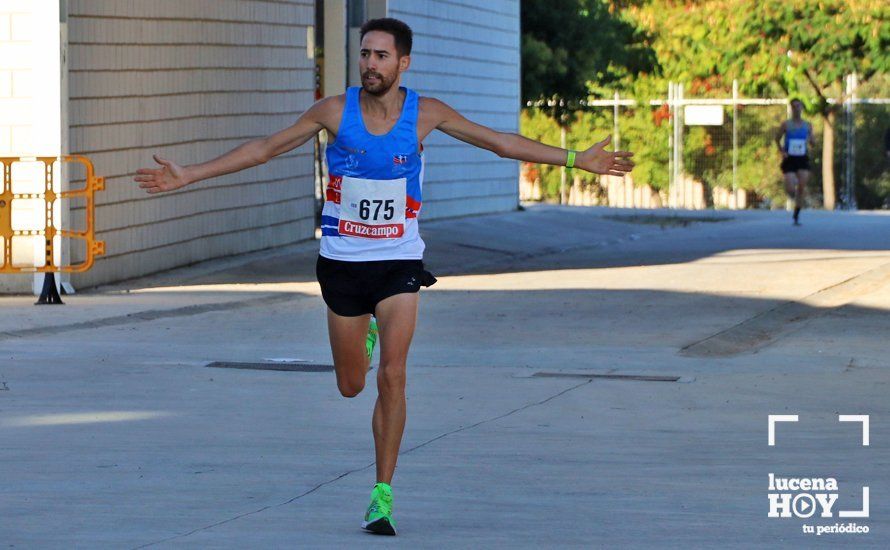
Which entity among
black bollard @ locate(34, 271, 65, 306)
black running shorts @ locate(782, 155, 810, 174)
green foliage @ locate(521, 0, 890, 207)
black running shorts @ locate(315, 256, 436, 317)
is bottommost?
black bollard @ locate(34, 271, 65, 306)

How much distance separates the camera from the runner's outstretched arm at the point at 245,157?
24.9ft

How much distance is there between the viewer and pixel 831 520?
291 inches

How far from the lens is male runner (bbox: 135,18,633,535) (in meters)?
7.54

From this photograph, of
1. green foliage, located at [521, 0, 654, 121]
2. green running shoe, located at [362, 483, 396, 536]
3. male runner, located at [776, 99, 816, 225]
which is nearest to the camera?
green running shoe, located at [362, 483, 396, 536]

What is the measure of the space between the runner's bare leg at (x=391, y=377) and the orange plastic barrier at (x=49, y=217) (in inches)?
346

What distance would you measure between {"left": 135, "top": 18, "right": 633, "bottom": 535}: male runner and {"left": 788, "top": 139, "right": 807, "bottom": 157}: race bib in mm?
21509

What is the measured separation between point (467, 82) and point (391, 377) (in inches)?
865

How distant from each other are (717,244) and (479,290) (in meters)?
7.77

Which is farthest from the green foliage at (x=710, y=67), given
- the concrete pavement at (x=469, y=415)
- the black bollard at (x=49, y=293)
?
the black bollard at (x=49, y=293)

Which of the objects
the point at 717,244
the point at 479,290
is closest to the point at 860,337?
the point at 479,290

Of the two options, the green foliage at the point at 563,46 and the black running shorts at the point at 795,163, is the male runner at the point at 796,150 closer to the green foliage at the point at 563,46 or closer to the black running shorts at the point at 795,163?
the black running shorts at the point at 795,163

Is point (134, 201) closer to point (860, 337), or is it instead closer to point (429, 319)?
point (429, 319)

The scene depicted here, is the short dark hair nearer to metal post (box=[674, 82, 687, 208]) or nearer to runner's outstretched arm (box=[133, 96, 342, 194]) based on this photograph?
runner's outstretched arm (box=[133, 96, 342, 194])

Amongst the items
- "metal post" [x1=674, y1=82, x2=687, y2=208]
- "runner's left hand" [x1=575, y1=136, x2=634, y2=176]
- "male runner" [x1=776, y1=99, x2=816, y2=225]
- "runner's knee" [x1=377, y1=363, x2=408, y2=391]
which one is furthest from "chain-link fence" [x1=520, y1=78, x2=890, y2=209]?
"runner's knee" [x1=377, y1=363, x2=408, y2=391]
